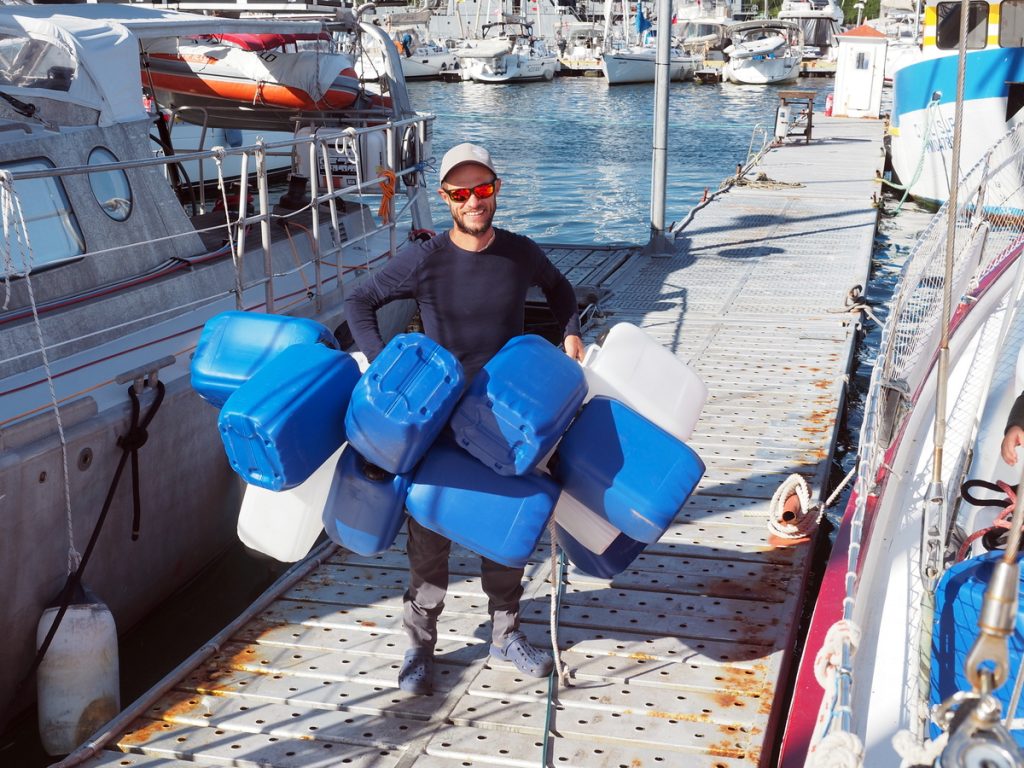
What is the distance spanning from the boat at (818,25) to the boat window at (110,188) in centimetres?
6437

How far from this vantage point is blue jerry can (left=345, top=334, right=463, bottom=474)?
3.45 meters

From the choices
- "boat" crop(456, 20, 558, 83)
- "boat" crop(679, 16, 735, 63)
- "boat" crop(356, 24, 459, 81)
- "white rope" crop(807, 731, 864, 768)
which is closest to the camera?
"white rope" crop(807, 731, 864, 768)

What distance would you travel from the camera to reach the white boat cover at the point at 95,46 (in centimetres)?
672

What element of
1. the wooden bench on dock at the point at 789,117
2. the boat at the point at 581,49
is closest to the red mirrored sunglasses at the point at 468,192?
the wooden bench on dock at the point at 789,117

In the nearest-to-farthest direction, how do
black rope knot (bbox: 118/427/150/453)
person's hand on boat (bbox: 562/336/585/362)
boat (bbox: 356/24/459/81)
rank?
person's hand on boat (bbox: 562/336/585/362) → black rope knot (bbox: 118/427/150/453) → boat (bbox: 356/24/459/81)

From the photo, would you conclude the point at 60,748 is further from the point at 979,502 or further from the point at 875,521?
Result: the point at 979,502

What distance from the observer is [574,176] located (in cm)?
2864

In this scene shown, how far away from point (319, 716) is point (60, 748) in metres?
1.23

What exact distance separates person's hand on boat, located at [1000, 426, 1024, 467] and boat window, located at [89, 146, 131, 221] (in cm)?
526

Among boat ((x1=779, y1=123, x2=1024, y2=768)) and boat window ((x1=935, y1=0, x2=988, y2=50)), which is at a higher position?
boat window ((x1=935, y1=0, x2=988, y2=50))

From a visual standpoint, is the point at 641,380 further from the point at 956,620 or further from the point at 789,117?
the point at 789,117

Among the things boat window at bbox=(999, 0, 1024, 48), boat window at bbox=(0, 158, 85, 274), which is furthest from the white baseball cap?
boat window at bbox=(999, 0, 1024, 48)

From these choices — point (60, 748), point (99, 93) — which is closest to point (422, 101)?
point (99, 93)

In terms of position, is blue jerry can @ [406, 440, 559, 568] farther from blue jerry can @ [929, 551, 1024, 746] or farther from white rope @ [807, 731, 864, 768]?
blue jerry can @ [929, 551, 1024, 746]
